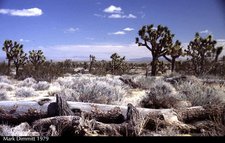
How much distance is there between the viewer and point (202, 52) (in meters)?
23.4

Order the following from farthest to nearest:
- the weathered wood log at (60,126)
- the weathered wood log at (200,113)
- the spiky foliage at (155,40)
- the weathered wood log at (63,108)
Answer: the spiky foliage at (155,40) < the weathered wood log at (200,113) < the weathered wood log at (63,108) < the weathered wood log at (60,126)

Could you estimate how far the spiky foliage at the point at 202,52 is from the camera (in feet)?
76.1

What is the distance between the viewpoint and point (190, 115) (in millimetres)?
7090

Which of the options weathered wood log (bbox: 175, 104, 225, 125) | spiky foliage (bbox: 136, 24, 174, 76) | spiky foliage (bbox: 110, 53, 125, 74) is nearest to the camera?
weathered wood log (bbox: 175, 104, 225, 125)

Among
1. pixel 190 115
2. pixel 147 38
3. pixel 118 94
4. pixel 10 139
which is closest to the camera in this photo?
pixel 10 139

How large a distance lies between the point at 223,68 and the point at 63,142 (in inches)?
945

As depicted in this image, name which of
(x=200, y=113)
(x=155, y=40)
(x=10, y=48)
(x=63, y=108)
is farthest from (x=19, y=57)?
(x=200, y=113)

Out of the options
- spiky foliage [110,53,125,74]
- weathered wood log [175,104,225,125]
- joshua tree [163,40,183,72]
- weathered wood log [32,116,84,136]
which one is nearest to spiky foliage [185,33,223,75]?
joshua tree [163,40,183,72]

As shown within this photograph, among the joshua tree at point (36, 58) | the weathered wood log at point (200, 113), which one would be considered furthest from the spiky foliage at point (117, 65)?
the weathered wood log at point (200, 113)

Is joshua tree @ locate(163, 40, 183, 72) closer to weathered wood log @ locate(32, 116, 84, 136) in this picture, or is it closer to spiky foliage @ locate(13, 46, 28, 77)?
spiky foliage @ locate(13, 46, 28, 77)

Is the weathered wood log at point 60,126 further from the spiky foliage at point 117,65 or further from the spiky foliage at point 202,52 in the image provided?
the spiky foliage at point 117,65

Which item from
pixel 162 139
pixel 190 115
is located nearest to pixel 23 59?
pixel 190 115

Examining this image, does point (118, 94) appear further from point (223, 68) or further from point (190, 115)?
point (223, 68)

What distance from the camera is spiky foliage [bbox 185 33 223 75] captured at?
23203mm
